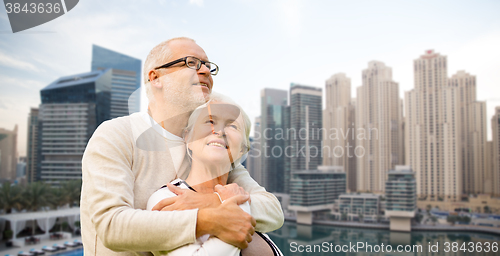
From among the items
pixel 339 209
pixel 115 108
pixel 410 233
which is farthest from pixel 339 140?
pixel 115 108

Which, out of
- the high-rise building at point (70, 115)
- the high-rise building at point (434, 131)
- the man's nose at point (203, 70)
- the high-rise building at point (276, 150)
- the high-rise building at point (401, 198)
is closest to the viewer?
the man's nose at point (203, 70)

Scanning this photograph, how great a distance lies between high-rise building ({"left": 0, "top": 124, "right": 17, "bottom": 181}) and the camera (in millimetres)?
20972

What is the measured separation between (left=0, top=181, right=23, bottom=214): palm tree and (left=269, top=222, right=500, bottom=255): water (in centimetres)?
1499

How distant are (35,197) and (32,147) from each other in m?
12.7

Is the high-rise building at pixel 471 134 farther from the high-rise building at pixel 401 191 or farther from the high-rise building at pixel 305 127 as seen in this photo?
the high-rise building at pixel 305 127

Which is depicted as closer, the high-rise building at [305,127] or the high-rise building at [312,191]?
the high-rise building at [312,191]

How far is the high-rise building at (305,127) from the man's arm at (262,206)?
2861cm

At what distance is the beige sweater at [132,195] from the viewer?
0.58 meters

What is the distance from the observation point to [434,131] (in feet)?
91.5

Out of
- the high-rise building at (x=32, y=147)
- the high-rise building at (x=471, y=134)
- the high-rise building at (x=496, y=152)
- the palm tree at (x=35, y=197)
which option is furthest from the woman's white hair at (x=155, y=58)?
the high-rise building at (x=496, y=152)

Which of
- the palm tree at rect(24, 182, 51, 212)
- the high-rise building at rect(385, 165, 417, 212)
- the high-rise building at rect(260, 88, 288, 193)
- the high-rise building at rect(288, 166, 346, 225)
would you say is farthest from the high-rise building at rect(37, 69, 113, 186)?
the high-rise building at rect(385, 165, 417, 212)

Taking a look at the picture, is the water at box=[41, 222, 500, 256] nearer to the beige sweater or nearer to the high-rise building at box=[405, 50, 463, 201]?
the high-rise building at box=[405, 50, 463, 201]

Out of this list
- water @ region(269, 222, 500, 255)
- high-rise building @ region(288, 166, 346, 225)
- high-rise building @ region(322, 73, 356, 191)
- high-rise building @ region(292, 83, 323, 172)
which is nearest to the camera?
water @ region(269, 222, 500, 255)

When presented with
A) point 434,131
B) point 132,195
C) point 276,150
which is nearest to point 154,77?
point 132,195
